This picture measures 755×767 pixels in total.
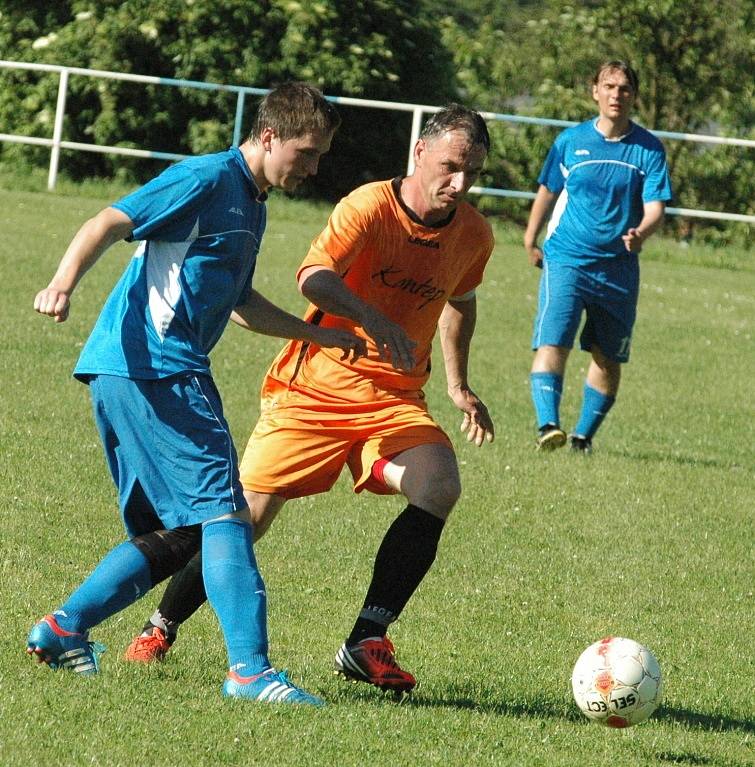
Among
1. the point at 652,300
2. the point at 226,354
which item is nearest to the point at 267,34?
the point at 652,300

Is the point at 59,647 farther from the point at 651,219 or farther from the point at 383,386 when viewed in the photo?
the point at 651,219

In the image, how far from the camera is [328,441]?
544 cm

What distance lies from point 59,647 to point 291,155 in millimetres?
1672

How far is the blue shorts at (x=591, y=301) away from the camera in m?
9.60

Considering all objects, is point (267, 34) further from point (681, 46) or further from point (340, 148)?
point (681, 46)

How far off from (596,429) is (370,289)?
460cm

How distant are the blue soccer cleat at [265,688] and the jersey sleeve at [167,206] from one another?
1330 mm

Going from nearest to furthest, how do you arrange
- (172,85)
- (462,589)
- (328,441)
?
(328,441)
(462,589)
(172,85)

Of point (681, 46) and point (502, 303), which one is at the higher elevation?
point (681, 46)

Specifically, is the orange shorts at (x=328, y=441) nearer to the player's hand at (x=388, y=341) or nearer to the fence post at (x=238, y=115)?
the player's hand at (x=388, y=341)

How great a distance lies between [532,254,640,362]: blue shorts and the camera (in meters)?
9.60

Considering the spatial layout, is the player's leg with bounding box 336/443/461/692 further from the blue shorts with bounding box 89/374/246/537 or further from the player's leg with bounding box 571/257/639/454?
the player's leg with bounding box 571/257/639/454

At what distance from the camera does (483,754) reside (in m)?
4.45

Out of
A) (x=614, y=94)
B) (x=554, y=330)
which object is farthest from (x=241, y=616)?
(x=614, y=94)
